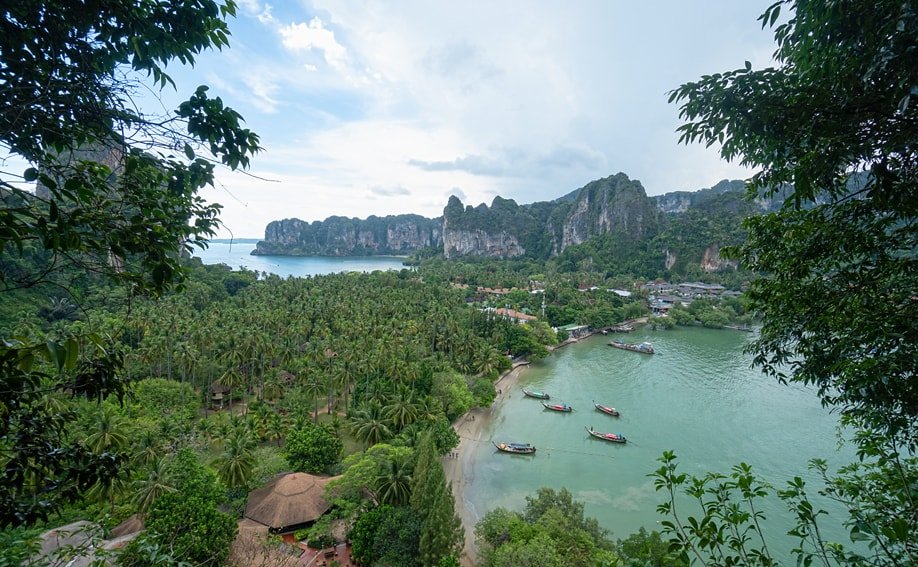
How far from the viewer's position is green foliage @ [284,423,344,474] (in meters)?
14.8

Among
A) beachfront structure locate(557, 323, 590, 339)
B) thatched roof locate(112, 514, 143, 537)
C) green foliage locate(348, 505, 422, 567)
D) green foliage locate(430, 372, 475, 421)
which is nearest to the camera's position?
green foliage locate(348, 505, 422, 567)

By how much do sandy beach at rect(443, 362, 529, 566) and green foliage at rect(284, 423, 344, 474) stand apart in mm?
4685

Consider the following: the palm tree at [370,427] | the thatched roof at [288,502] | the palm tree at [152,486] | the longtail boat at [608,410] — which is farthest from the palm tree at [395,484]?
the longtail boat at [608,410]

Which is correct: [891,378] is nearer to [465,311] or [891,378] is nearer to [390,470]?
[390,470]

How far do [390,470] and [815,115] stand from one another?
12.8 meters

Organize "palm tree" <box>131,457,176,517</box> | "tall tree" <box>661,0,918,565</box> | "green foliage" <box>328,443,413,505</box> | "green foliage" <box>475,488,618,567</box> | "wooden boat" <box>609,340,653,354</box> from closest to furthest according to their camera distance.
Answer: "tall tree" <box>661,0,918,565</box>, "green foliage" <box>475,488,618,567</box>, "palm tree" <box>131,457,176,517</box>, "green foliage" <box>328,443,413,505</box>, "wooden boat" <box>609,340,653,354</box>

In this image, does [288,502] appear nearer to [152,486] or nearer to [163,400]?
[152,486]

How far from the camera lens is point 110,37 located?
2.43 m

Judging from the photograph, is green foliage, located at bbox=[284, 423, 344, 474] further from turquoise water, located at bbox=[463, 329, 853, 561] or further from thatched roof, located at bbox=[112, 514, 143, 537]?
turquoise water, located at bbox=[463, 329, 853, 561]

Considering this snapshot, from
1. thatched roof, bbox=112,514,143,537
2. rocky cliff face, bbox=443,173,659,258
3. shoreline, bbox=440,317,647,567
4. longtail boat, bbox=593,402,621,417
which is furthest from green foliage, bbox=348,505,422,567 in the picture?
rocky cliff face, bbox=443,173,659,258

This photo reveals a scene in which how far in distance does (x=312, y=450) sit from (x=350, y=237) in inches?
6061

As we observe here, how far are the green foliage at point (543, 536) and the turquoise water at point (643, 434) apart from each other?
3.13 meters

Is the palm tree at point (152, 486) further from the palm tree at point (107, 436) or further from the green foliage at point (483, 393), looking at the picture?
the green foliage at point (483, 393)

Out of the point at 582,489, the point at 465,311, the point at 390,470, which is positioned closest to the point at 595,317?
the point at 465,311
